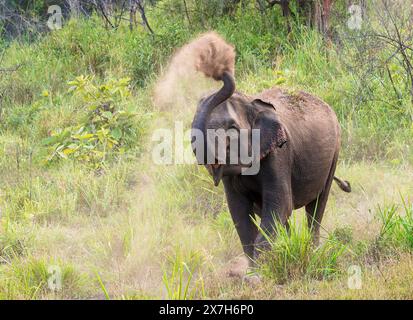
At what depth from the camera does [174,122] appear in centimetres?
942

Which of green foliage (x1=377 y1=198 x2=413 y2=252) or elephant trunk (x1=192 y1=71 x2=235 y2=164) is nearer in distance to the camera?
elephant trunk (x1=192 y1=71 x2=235 y2=164)

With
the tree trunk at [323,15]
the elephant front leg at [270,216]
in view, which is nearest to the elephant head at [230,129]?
the elephant front leg at [270,216]

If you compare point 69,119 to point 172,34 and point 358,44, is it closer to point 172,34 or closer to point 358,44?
point 172,34

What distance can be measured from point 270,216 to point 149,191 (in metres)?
2.77

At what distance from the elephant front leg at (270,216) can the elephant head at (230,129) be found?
0.29 m

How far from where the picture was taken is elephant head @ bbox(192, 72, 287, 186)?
5.15 metres

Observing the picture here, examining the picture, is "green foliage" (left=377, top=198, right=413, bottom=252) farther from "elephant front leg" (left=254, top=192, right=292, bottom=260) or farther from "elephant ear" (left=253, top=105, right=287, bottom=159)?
"elephant ear" (left=253, top=105, right=287, bottom=159)

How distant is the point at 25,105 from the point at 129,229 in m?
4.49

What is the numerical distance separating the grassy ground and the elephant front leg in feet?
0.36

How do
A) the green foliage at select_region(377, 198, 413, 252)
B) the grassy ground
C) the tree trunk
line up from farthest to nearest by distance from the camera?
the tree trunk → the green foliage at select_region(377, 198, 413, 252) → the grassy ground

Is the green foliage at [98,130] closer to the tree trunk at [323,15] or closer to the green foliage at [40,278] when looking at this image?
the green foliage at [40,278]

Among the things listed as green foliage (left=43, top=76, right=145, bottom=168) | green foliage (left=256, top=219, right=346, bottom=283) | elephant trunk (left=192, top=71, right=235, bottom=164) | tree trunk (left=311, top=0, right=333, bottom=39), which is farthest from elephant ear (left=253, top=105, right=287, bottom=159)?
tree trunk (left=311, top=0, right=333, bottom=39)

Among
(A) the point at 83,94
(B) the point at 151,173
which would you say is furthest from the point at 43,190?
(A) the point at 83,94
